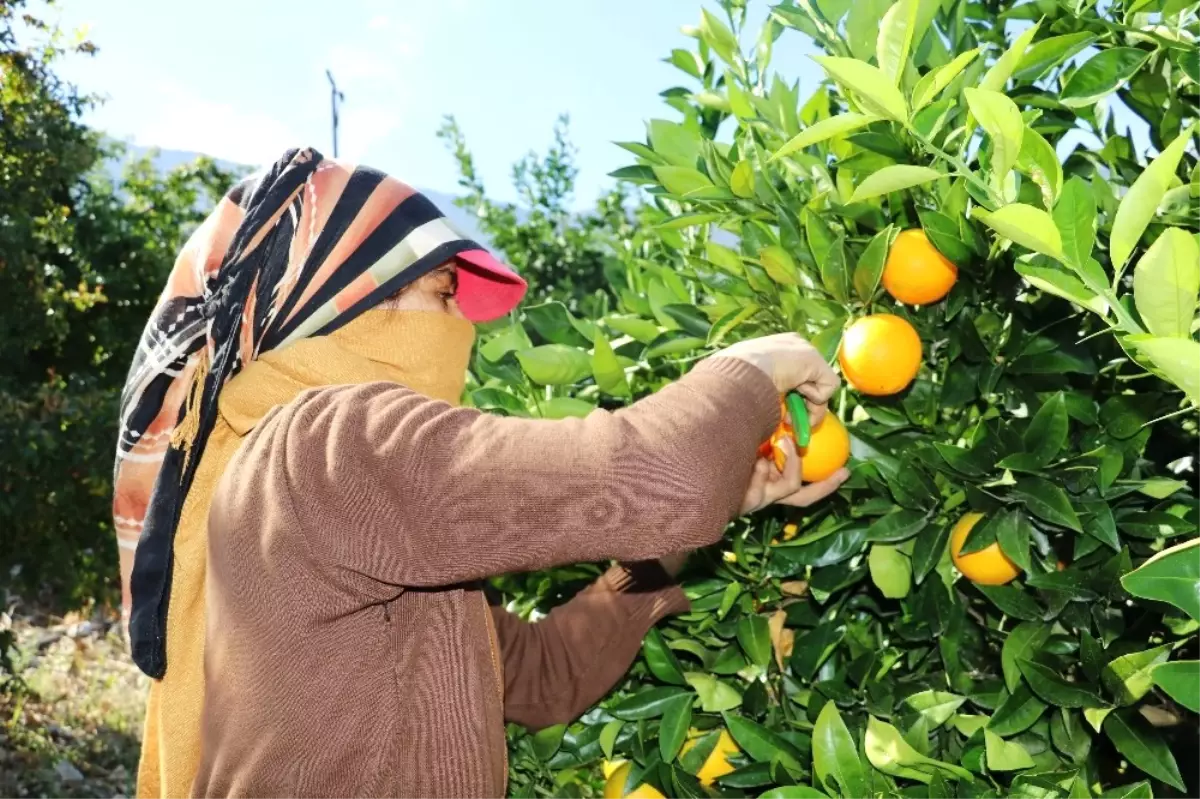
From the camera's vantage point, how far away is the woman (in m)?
0.90

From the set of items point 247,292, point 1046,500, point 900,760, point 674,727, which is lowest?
point 674,727

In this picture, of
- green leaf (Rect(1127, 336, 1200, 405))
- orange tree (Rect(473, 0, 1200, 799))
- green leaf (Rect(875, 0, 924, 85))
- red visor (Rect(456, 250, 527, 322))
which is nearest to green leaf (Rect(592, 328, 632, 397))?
orange tree (Rect(473, 0, 1200, 799))

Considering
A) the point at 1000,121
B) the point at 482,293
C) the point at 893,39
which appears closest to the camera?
the point at 1000,121

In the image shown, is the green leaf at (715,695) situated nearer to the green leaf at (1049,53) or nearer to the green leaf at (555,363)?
the green leaf at (555,363)

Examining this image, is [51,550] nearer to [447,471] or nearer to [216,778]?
[216,778]

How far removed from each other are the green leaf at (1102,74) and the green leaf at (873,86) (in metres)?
0.39

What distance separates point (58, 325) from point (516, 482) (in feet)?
14.1

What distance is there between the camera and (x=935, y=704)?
1.14 meters

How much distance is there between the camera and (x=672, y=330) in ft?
4.43

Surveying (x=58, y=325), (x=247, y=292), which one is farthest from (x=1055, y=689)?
(x=58, y=325)

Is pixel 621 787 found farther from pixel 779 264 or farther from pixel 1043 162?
pixel 1043 162

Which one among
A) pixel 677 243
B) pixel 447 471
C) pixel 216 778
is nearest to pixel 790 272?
pixel 677 243

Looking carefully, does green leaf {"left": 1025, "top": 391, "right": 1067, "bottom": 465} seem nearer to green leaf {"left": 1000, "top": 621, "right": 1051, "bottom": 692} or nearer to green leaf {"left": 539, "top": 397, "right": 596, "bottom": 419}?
green leaf {"left": 1000, "top": 621, "right": 1051, "bottom": 692}

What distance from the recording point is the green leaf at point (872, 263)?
1.07m
